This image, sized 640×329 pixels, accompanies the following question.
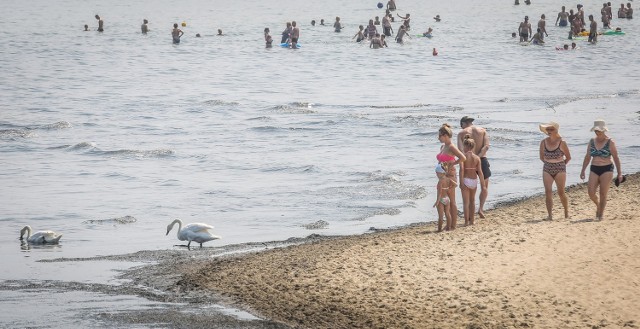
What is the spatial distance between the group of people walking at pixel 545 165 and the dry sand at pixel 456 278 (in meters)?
0.33

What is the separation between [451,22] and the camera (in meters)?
70.5

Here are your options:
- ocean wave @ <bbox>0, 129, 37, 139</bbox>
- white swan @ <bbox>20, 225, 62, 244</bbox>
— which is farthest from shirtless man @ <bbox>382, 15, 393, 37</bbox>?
white swan @ <bbox>20, 225, 62, 244</bbox>

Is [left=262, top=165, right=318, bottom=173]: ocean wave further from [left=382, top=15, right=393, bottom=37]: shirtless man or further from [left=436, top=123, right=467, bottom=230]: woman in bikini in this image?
[left=382, top=15, right=393, bottom=37]: shirtless man

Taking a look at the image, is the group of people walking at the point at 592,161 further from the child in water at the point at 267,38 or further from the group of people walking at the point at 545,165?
the child in water at the point at 267,38

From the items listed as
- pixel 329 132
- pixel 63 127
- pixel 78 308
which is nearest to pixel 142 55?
pixel 63 127

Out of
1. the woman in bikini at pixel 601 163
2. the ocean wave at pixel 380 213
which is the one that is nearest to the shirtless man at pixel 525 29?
the ocean wave at pixel 380 213

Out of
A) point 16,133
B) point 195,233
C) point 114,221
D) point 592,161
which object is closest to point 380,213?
point 195,233

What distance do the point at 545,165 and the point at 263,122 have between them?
17.6 m

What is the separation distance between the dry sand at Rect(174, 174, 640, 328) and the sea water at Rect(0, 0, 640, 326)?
2577 millimetres

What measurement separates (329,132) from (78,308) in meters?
17.2

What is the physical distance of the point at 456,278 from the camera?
11719 millimetres

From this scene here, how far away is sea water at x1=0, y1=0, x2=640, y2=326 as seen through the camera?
1800cm

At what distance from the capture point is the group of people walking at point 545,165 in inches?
530

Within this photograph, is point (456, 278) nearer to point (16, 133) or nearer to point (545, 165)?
point (545, 165)
